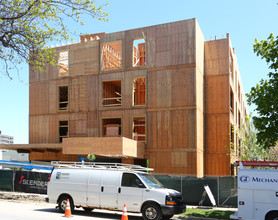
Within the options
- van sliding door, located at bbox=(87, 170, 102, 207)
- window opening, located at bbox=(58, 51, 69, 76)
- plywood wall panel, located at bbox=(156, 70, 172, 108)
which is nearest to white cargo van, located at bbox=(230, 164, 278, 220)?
van sliding door, located at bbox=(87, 170, 102, 207)

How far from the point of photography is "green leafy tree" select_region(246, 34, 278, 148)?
59.2 feet

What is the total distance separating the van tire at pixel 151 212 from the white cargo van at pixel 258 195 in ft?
9.42

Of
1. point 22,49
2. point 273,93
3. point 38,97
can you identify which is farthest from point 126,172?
point 38,97

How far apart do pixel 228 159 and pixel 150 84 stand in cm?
1013

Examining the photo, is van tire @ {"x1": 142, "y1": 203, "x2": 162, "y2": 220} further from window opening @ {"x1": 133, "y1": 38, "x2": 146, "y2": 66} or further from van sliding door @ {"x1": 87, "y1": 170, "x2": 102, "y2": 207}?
window opening @ {"x1": 133, "y1": 38, "x2": 146, "y2": 66}

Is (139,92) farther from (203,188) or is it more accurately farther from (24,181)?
(203,188)

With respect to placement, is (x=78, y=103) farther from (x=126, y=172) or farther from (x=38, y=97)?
(x=126, y=172)

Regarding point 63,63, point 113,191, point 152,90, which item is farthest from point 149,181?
point 63,63

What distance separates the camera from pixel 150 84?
3384cm

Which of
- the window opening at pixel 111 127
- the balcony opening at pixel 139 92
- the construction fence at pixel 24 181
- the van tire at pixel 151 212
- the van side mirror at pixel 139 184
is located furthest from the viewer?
the balcony opening at pixel 139 92

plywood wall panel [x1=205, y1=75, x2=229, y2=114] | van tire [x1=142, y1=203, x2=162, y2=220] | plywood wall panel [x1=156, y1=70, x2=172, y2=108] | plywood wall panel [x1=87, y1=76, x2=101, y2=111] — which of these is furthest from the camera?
plywood wall panel [x1=87, y1=76, x2=101, y2=111]

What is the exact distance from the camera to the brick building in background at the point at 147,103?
3203cm

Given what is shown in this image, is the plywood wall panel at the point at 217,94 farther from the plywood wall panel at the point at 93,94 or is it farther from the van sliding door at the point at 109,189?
the van sliding door at the point at 109,189

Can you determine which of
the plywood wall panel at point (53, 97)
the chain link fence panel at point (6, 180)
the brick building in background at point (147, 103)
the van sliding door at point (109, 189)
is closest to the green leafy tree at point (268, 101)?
the van sliding door at point (109, 189)
